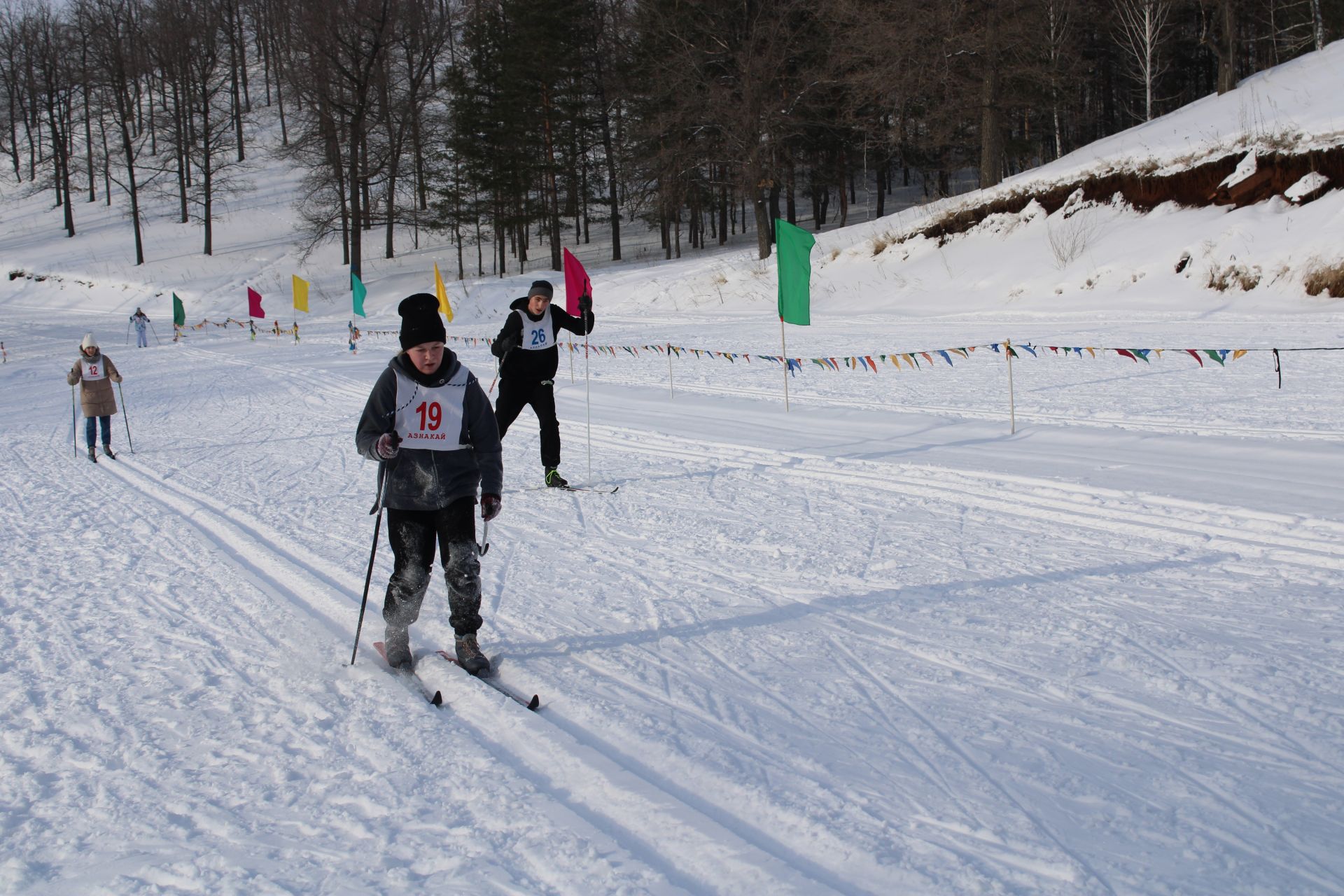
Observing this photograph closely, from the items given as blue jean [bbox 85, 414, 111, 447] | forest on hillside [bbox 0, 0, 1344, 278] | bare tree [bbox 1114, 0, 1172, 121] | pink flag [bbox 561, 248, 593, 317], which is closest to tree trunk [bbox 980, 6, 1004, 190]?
forest on hillside [bbox 0, 0, 1344, 278]

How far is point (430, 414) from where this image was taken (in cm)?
456

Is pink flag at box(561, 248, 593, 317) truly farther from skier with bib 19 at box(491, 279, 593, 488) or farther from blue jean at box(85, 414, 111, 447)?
blue jean at box(85, 414, 111, 447)

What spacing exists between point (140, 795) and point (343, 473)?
6.62 meters

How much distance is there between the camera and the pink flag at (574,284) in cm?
981

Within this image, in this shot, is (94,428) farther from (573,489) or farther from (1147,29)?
(1147,29)

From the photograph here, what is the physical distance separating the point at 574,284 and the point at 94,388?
253 inches

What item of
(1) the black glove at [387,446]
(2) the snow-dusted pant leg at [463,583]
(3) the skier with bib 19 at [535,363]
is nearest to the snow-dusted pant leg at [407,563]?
(2) the snow-dusted pant leg at [463,583]

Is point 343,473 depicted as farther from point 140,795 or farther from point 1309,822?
point 1309,822

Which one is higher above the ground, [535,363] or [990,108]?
[990,108]

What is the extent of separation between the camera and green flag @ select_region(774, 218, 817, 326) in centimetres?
1195

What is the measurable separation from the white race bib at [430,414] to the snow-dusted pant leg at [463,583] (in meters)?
0.51

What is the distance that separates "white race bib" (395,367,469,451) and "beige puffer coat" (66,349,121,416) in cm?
900

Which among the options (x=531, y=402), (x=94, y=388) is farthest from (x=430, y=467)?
(x=94, y=388)

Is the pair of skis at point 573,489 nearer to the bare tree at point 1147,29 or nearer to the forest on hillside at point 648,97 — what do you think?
the forest on hillside at point 648,97
